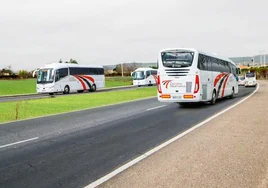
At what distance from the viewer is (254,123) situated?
10.1 m

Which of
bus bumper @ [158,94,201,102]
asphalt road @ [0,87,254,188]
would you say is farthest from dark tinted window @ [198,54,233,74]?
asphalt road @ [0,87,254,188]

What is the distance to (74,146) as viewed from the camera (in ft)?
24.2

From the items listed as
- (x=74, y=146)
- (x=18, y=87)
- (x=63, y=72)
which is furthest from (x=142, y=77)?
(x=74, y=146)

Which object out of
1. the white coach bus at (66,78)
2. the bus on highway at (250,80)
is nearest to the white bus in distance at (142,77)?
the white coach bus at (66,78)

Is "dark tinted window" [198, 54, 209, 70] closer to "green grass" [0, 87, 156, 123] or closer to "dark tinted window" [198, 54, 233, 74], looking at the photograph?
"dark tinted window" [198, 54, 233, 74]

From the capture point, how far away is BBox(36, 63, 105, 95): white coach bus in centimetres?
3244

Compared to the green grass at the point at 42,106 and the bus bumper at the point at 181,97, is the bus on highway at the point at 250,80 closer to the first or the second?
the green grass at the point at 42,106

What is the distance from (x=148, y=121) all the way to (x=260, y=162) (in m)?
5.91

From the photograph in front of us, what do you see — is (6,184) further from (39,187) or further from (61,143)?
(61,143)

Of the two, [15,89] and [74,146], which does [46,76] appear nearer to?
[15,89]

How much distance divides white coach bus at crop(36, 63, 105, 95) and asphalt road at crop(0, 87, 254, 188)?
839 inches

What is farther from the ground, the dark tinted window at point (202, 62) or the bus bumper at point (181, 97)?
the dark tinted window at point (202, 62)

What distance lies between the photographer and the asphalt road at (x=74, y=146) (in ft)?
16.9

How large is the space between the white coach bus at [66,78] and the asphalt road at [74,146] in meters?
21.3
